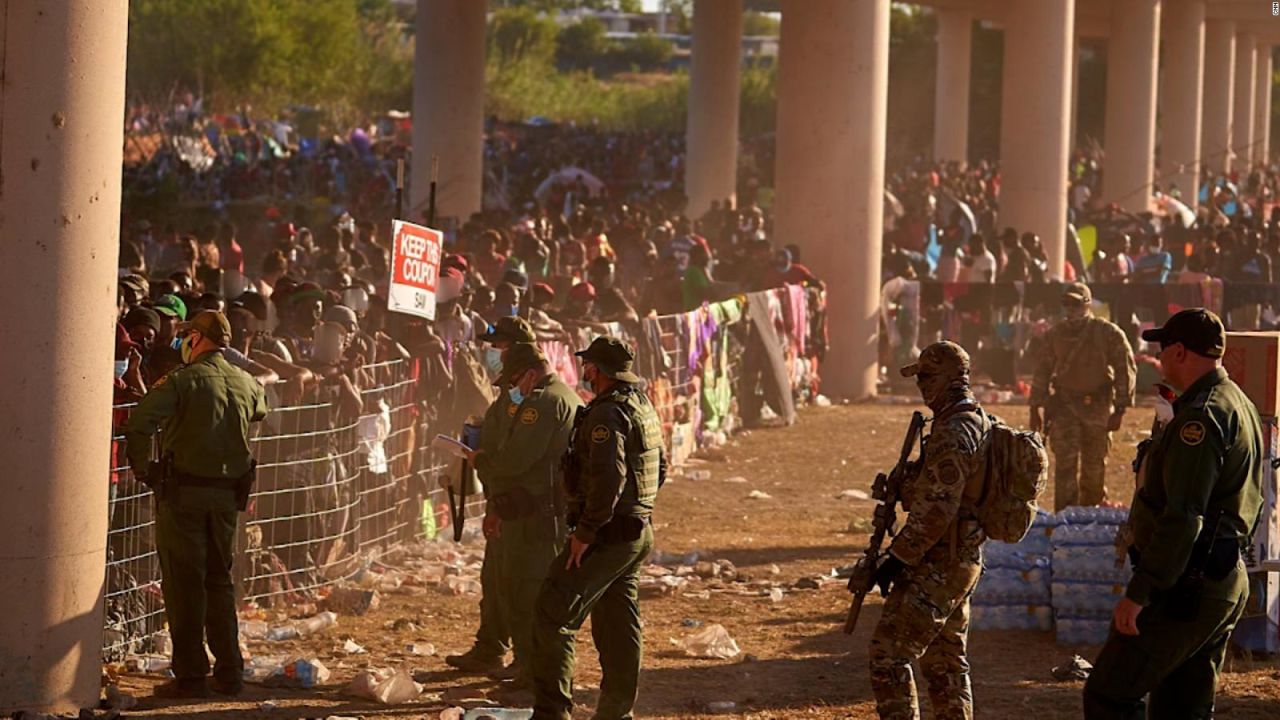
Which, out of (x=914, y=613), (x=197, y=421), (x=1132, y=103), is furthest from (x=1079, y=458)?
(x=1132, y=103)

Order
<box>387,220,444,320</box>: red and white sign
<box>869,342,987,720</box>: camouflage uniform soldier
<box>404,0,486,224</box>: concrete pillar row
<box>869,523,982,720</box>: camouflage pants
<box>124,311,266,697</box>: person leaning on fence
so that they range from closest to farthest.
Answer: <box>869,342,987,720</box>: camouflage uniform soldier, <box>869,523,982,720</box>: camouflage pants, <box>124,311,266,697</box>: person leaning on fence, <box>387,220,444,320</box>: red and white sign, <box>404,0,486,224</box>: concrete pillar row

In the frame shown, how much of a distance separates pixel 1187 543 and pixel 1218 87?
6625 centimetres

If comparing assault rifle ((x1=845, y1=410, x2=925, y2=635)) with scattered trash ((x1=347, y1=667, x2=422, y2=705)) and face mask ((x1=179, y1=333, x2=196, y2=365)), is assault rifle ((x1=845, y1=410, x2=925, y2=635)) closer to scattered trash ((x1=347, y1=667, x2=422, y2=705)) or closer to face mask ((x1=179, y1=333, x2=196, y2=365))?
scattered trash ((x1=347, y1=667, x2=422, y2=705))

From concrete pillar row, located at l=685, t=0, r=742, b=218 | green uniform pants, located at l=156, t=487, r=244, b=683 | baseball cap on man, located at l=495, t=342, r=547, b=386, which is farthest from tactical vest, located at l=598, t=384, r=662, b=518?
concrete pillar row, located at l=685, t=0, r=742, b=218

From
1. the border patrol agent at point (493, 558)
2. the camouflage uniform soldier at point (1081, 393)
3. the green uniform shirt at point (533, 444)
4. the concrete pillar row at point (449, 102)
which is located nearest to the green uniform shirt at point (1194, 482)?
the green uniform shirt at point (533, 444)

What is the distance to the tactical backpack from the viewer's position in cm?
788

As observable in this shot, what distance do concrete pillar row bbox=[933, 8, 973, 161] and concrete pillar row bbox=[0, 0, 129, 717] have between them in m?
53.7

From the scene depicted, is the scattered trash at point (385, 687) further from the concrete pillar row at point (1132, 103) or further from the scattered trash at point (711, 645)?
the concrete pillar row at point (1132, 103)

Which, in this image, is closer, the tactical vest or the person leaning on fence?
the tactical vest

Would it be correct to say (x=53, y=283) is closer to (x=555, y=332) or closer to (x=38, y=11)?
(x=38, y=11)

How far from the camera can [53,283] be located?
870cm

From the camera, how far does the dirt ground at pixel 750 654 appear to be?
1008 cm

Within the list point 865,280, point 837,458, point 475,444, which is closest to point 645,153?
point 865,280

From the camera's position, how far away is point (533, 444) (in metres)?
9.72
